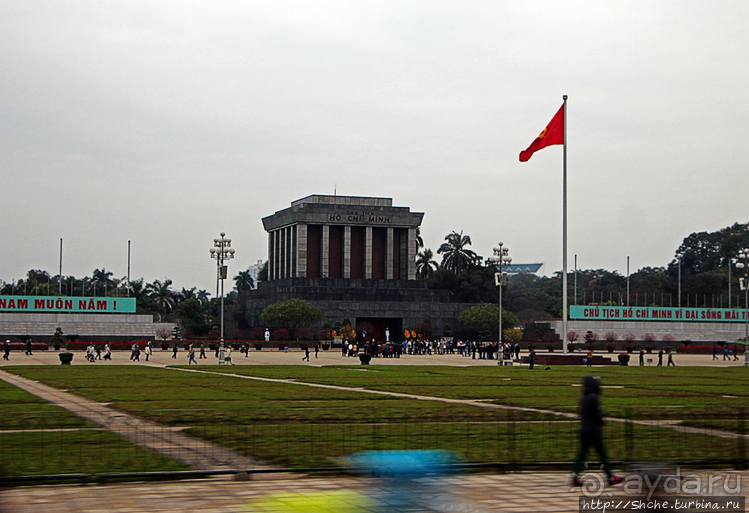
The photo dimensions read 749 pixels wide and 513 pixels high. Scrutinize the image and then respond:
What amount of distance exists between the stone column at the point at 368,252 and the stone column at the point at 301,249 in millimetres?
8629

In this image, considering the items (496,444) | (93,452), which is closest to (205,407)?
(93,452)

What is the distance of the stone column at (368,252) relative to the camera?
119750 mm

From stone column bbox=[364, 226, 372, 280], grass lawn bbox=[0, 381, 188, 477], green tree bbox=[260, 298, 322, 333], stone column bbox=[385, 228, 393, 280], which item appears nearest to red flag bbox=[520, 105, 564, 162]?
grass lawn bbox=[0, 381, 188, 477]

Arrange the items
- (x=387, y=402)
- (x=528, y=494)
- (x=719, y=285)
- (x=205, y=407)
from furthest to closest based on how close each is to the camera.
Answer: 1. (x=719, y=285)
2. (x=387, y=402)
3. (x=205, y=407)
4. (x=528, y=494)

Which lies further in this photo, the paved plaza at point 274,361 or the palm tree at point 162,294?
the palm tree at point 162,294

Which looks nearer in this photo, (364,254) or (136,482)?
(136,482)

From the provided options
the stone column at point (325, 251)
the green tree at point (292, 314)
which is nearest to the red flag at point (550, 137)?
the green tree at point (292, 314)

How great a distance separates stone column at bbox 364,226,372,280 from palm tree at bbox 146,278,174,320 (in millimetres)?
36595

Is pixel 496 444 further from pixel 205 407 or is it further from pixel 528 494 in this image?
pixel 205 407

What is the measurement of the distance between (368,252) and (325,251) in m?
6.04

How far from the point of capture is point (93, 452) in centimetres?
1520

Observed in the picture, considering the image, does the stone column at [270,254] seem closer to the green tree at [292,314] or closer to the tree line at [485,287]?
the tree line at [485,287]

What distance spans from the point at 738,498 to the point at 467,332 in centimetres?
9757

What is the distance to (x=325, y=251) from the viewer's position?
117875 mm
